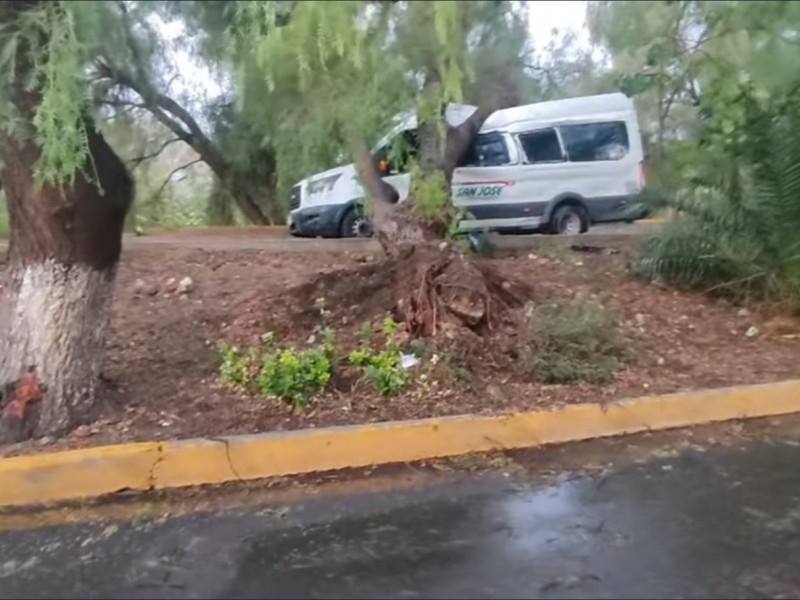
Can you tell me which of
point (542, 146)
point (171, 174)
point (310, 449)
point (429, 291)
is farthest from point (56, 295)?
point (542, 146)

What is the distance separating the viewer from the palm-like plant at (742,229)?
7.46 metres

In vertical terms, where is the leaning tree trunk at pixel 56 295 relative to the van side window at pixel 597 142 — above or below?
below

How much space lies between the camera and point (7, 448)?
4934 millimetres

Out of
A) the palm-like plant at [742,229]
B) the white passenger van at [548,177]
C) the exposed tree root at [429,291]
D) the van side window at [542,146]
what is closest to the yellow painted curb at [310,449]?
the exposed tree root at [429,291]

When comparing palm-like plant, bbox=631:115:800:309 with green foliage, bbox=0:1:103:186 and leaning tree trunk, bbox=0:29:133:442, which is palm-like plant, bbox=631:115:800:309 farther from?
green foliage, bbox=0:1:103:186

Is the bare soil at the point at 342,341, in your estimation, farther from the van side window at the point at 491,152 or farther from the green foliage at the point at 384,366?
the van side window at the point at 491,152

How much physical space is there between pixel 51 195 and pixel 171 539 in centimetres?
173

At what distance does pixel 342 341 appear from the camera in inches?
253

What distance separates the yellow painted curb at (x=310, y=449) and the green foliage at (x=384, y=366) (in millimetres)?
451

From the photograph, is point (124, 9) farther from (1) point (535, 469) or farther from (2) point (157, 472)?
(1) point (535, 469)

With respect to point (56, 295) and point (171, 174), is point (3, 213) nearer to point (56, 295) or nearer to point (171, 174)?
point (56, 295)

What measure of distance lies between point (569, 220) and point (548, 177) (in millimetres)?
835

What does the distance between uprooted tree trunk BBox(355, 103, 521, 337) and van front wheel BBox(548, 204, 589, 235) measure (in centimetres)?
713

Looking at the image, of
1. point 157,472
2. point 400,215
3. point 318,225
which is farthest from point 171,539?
point 318,225
